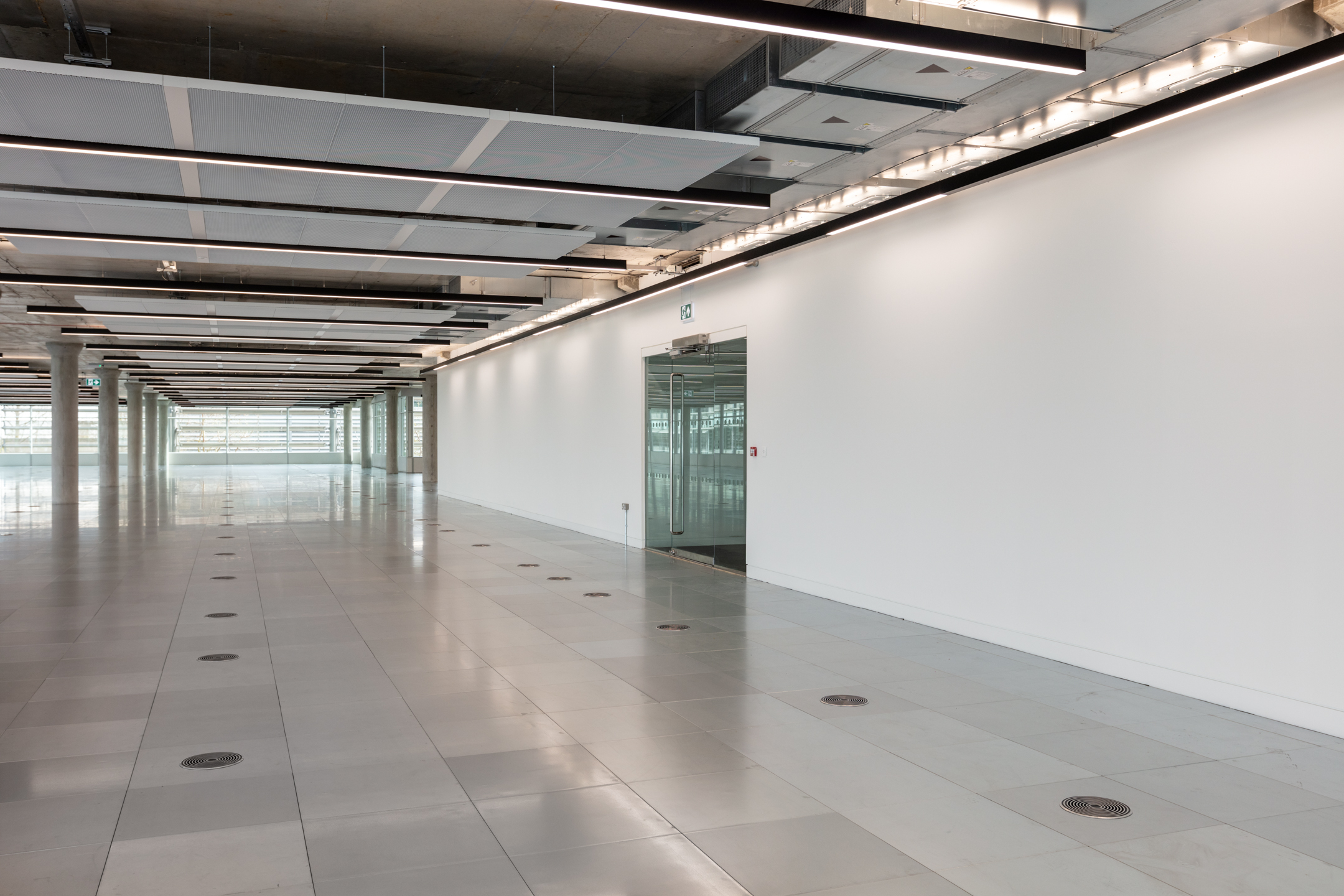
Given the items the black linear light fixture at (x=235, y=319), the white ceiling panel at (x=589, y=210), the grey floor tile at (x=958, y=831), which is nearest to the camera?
the grey floor tile at (x=958, y=831)

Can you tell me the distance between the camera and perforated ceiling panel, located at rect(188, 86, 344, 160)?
6.47 m

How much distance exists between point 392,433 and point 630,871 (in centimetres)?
4459

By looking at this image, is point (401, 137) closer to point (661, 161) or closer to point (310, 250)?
point (661, 161)

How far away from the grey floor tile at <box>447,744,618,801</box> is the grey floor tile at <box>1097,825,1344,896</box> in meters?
2.56

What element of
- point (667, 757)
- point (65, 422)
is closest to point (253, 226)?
point (667, 757)

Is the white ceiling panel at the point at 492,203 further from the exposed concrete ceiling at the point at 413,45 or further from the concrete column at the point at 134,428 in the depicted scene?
the concrete column at the point at 134,428

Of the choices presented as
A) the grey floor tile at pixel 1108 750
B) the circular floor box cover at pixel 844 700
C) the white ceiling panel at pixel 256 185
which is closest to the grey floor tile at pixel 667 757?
the circular floor box cover at pixel 844 700

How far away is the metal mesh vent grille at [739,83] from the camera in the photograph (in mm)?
6691

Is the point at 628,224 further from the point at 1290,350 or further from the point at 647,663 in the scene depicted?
the point at 1290,350

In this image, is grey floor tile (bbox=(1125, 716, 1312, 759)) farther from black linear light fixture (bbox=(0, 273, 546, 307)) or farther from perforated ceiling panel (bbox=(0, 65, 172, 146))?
black linear light fixture (bbox=(0, 273, 546, 307))

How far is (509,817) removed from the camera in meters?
4.64

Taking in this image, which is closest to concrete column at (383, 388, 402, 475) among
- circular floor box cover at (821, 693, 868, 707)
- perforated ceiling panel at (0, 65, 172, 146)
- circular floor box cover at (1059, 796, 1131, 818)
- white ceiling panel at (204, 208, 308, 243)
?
white ceiling panel at (204, 208, 308, 243)

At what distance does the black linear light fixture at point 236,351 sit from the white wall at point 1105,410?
18073 millimetres

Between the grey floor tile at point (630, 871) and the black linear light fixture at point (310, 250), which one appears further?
the black linear light fixture at point (310, 250)
